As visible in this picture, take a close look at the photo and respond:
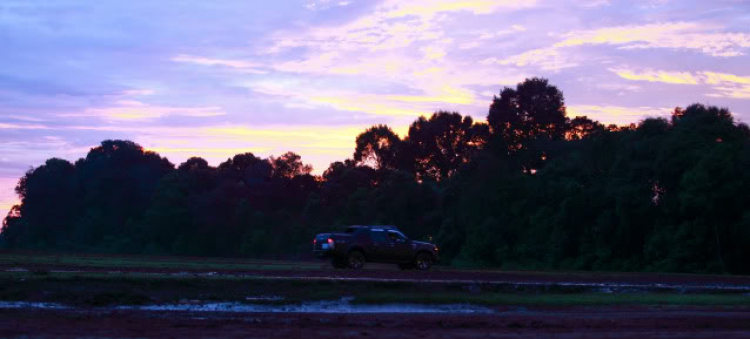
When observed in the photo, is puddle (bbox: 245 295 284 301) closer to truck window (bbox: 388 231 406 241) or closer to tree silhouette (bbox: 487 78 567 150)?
truck window (bbox: 388 231 406 241)

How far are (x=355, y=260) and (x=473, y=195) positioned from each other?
33697 mm

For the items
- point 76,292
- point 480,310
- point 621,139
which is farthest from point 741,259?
point 76,292

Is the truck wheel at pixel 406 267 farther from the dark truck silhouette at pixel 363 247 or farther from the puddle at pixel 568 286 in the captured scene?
the puddle at pixel 568 286

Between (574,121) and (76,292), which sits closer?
(76,292)

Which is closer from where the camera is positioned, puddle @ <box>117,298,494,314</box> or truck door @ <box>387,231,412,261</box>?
puddle @ <box>117,298,494,314</box>

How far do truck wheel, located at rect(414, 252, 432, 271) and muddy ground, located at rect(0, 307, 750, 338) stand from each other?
14.2 m

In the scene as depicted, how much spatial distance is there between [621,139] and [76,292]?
149 ft

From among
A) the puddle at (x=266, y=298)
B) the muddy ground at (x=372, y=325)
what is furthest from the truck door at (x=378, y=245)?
the muddy ground at (x=372, y=325)

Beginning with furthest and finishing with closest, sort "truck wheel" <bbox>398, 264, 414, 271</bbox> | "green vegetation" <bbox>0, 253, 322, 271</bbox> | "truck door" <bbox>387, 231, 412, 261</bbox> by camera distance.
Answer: "truck wheel" <bbox>398, 264, 414, 271</bbox>
"truck door" <bbox>387, 231, 412, 261</bbox>
"green vegetation" <bbox>0, 253, 322, 271</bbox>

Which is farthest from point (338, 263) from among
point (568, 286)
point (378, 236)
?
point (568, 286)

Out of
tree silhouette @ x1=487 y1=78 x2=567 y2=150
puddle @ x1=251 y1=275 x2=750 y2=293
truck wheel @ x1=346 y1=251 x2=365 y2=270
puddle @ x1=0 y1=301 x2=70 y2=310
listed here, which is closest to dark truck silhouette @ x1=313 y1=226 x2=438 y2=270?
truck wheel @ x1=346 y1=251 x2=365 y2=270

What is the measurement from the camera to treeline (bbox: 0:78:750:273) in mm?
49188

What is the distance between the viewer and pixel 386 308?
22.6 m

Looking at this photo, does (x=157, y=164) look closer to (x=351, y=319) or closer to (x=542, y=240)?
(x=542, y=240)
